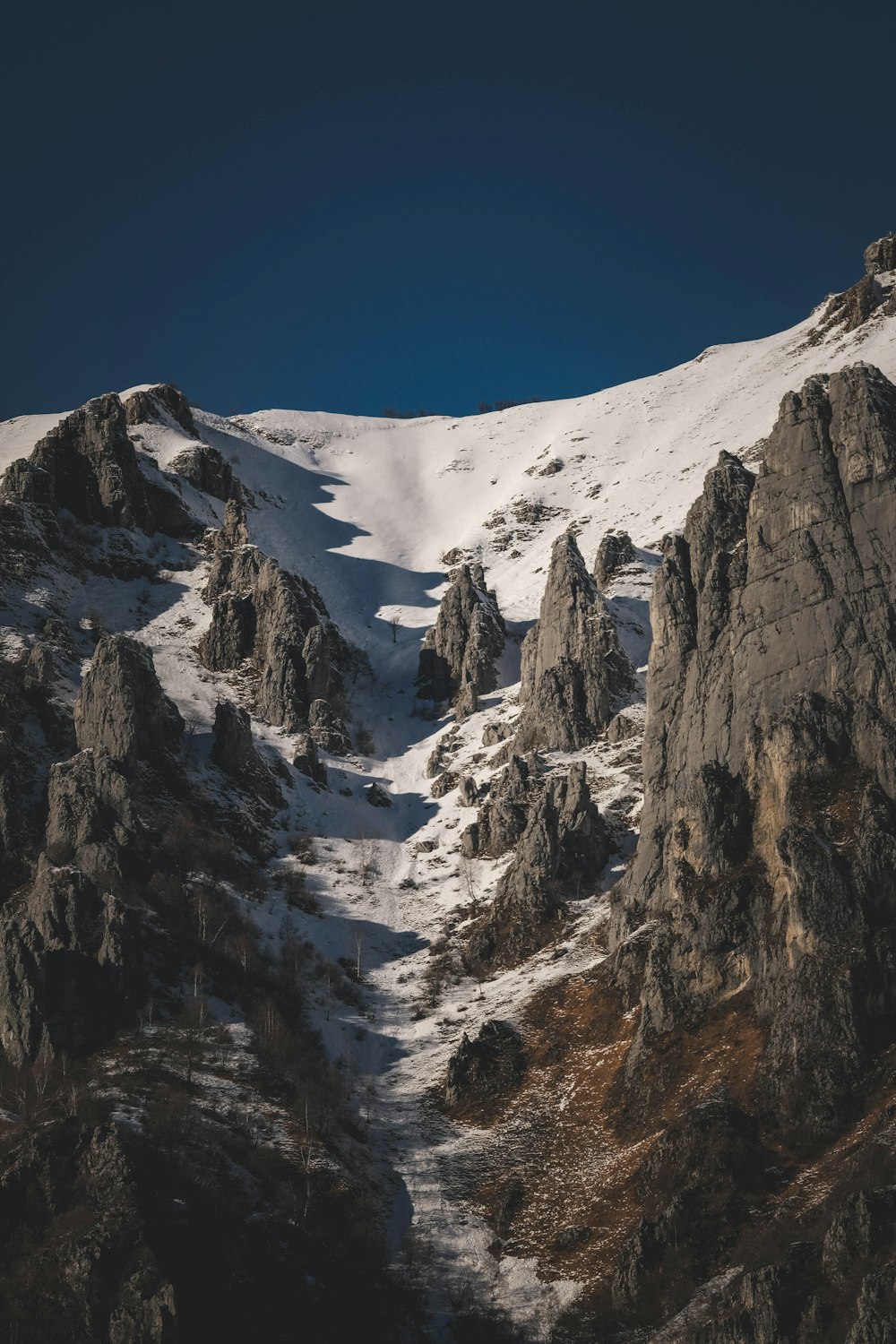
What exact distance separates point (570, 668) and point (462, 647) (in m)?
30.9

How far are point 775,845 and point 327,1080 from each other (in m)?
35.6

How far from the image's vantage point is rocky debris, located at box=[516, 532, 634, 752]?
452 ft

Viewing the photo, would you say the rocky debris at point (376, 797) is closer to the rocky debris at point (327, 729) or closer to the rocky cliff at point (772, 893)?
the rocky debris at point (327, 729)

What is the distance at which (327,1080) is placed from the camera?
92.9 meters

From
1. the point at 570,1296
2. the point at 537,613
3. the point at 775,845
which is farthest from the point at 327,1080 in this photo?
the point at 537,613

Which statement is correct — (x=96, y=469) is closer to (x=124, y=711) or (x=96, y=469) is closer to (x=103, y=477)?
(x=103, y=477)

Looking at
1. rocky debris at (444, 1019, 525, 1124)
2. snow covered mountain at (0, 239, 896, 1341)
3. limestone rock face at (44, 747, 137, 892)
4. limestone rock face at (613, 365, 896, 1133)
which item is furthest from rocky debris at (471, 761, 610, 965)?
limestone rock face at (44, 747, 137, 892)

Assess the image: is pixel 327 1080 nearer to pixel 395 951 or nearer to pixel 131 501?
pixel 395 951

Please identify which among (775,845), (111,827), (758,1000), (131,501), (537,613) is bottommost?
(758,1000)

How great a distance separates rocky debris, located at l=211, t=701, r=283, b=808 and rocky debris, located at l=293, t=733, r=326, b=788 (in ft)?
19.1

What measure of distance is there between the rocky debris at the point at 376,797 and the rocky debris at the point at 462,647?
21.8 metres

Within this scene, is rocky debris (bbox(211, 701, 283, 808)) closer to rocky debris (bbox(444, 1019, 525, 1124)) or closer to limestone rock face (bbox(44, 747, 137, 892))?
limestone rock face (bbox(44, 747, 137, 892))

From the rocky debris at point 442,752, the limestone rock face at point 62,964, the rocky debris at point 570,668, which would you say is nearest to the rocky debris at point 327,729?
the rocky debris at point 442,752

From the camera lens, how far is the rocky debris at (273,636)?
154 meters
